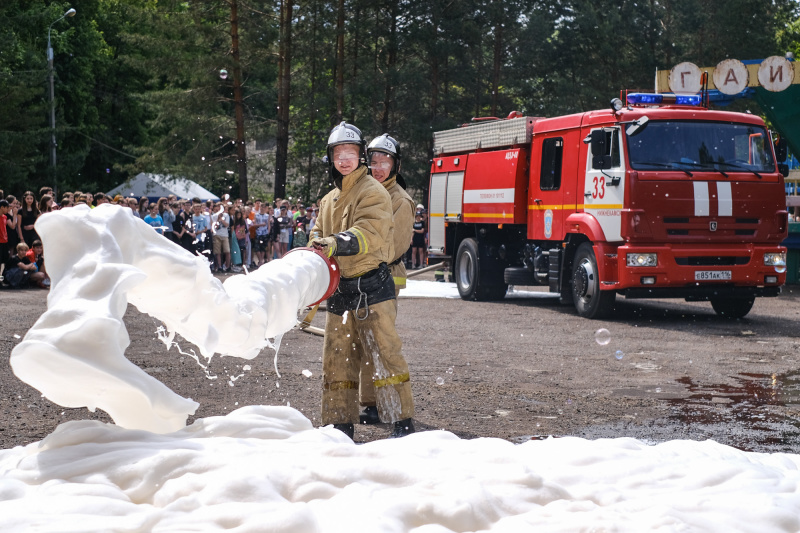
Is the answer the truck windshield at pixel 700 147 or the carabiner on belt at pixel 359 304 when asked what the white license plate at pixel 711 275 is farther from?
the carabiner on belt at pixel 359 304

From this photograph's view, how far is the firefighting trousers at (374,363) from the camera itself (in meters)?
6.27

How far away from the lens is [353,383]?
6.39m

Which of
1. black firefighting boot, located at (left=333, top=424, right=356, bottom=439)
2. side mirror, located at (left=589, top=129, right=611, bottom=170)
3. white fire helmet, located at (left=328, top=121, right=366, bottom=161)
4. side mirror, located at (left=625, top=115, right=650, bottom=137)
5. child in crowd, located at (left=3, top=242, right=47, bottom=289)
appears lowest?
black firefighting boot, located at (left=333, top=424, right=356, bottom=439)

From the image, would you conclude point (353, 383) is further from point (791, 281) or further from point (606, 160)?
point (791, 281)

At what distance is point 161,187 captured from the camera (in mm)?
35500

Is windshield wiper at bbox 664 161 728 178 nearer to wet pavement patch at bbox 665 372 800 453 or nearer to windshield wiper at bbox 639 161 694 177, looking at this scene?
windshield wiper at bbox 639 161 694 177

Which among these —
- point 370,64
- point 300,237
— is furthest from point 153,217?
point 370,64

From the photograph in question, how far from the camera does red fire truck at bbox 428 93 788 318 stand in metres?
13.2

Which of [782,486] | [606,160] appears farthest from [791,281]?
[782,486]

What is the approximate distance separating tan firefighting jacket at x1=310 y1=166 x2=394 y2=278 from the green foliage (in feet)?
91.5

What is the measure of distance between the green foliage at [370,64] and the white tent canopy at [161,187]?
0.55 m

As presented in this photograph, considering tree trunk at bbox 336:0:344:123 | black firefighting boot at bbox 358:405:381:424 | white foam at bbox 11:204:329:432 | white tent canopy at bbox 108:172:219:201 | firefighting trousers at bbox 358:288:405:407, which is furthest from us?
white tent canopy at bbox 108:172:219:201

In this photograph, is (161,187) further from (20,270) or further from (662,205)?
(662,205)

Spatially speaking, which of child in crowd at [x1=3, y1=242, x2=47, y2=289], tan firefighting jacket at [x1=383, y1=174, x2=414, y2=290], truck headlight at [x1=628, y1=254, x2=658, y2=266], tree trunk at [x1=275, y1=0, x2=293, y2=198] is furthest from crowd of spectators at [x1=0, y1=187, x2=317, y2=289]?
tan firefighting jacket at [x1=383, y1=174, x2=414, y2=290]
